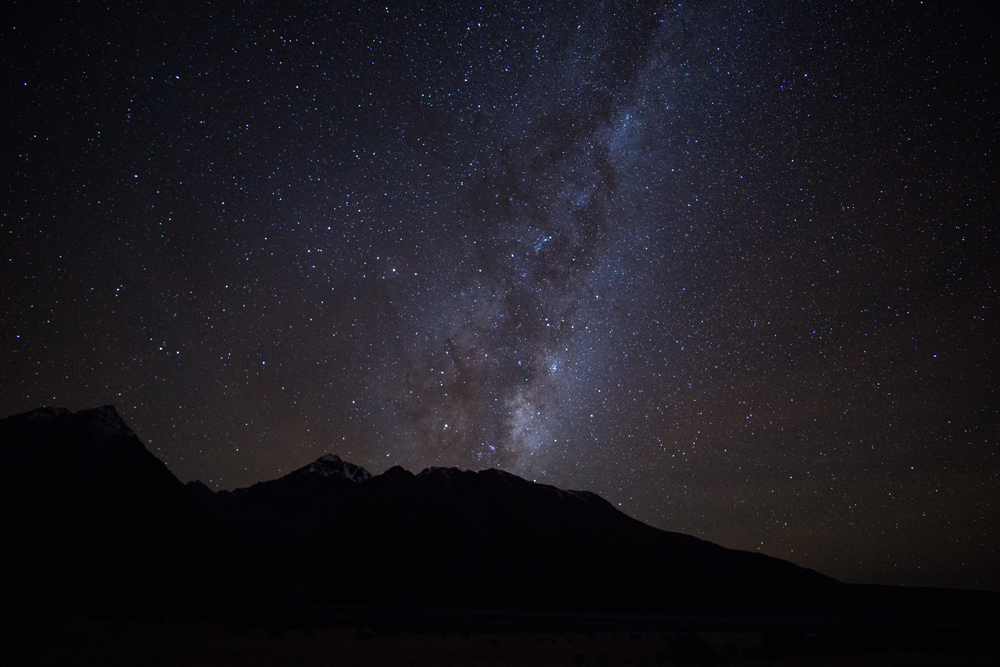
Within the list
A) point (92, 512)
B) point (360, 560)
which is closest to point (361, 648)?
point (92, 512)

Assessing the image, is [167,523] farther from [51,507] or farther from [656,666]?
[656,666]

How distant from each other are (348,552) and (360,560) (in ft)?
19.5

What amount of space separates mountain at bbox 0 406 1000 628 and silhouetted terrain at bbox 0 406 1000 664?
Result: 331 mm

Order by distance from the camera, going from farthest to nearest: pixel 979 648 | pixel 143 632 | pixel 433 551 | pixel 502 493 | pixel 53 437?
pixel 502 493
pixel 433 551
pixel 53 437
pixel 979 648
pixel 143 632

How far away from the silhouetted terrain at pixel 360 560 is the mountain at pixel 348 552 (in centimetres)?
33

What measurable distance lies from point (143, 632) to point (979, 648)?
40.1 m

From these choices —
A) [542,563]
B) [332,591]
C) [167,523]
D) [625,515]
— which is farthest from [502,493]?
[167,523]

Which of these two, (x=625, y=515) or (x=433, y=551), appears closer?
(x=433, y=551)

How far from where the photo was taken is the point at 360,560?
10119 centimetres

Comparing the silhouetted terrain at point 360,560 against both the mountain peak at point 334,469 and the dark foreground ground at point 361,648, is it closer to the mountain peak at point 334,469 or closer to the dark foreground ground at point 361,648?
the dark foreground ground at point 361,648

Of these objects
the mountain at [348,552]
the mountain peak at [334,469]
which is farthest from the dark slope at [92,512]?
the mountain peak at [334,469]

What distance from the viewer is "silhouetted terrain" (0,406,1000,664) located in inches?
2196

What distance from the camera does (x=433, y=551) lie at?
106625 millimetres

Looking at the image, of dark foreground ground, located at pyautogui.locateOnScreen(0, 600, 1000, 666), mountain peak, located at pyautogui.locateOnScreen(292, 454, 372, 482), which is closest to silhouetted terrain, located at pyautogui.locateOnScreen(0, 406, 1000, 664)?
dark foreground ground, located at pyautogui.locateOnScreen(0, 600, 1000, 666)
